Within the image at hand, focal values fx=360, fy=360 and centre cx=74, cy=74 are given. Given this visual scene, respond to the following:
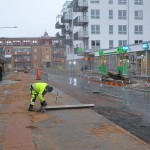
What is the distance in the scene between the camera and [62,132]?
11008 millimetres

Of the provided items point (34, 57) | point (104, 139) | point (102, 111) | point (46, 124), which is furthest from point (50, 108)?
point (34, 57)

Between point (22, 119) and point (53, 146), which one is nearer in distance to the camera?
point (53, 146)

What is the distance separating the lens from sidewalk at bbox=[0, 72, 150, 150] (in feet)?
30.1

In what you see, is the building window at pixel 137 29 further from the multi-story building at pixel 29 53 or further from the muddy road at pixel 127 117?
the muddy road at pixel 127 117

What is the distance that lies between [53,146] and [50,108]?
6.86 m

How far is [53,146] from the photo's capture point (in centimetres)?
917

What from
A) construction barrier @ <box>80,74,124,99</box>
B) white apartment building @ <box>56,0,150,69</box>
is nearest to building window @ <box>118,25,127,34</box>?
white apartment building @ <box>56,0,150,69</box>

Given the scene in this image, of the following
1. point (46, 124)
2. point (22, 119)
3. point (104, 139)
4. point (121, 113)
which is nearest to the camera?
point (104, 139)

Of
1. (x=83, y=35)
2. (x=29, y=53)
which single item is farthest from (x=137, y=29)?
(x=29, y=53)

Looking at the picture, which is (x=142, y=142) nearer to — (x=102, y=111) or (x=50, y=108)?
(x=102, y=111)

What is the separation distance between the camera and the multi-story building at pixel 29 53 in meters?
122

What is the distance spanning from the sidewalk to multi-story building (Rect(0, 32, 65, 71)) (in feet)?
350

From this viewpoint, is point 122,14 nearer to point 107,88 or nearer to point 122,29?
point 122,29

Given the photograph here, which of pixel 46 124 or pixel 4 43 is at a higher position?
pixel 4 43
